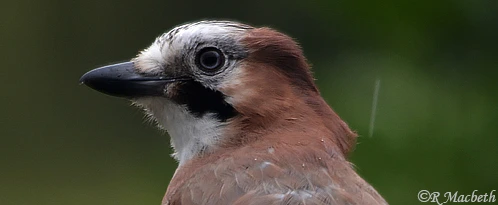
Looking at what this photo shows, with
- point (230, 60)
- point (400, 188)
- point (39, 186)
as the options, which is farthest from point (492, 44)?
point (39, 186)

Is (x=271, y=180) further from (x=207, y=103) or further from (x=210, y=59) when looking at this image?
(x=210, y=59)

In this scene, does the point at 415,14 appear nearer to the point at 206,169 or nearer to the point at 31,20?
the point at 206,169

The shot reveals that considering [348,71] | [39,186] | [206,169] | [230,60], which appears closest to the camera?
[206,169]

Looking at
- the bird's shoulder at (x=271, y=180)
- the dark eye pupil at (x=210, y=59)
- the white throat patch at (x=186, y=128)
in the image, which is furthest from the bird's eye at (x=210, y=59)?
the bird's shoulder at (x=271, y=180)

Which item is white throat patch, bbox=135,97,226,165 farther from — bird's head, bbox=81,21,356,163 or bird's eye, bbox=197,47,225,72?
bird's eye, bbox=197,47,225,72

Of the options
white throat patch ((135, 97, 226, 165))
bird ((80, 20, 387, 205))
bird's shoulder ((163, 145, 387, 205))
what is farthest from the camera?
white throat patch ((135, 97, 226, 165))

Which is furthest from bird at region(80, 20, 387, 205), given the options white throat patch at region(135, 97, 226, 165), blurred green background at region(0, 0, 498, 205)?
blurred green background at region(0, 0, 498, 205)

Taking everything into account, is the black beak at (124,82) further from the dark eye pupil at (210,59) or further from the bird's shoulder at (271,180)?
the bird's shoulder at (271,180)

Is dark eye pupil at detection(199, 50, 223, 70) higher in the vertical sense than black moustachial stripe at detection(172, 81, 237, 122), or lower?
higher
